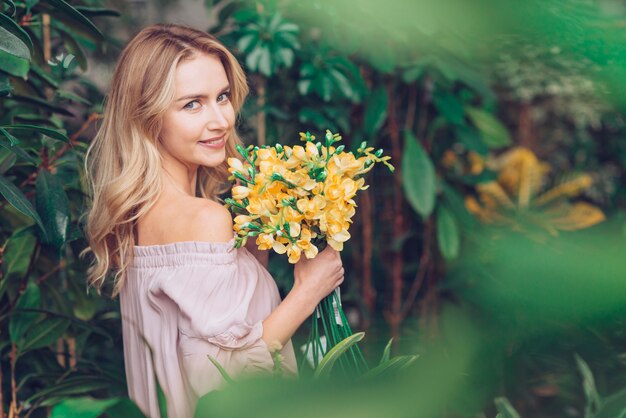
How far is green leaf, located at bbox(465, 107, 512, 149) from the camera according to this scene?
7.76 ft

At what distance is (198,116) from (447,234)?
1171 millimetres

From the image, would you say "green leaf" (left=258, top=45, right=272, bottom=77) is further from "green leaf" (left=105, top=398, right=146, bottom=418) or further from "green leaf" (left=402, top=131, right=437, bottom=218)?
"green leaf" (left=105, top=398, right=146, bottom=418)

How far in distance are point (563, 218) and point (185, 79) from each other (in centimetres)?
174

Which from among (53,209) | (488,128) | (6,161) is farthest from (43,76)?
(488,128)

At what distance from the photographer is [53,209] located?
131 cm

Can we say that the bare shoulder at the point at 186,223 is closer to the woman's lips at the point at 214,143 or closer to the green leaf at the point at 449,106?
the woman's lips at the point at 214,143

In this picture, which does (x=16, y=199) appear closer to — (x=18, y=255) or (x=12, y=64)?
(x=12, y=64)

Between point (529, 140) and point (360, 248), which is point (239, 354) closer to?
point (360, 248)

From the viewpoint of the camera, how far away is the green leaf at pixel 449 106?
81.8 inches

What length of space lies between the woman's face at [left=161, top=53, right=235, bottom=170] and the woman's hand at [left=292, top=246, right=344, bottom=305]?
26cm

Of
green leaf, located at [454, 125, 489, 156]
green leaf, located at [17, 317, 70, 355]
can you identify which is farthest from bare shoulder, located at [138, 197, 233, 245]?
green leaf, located at [454, 125, 489, 156]

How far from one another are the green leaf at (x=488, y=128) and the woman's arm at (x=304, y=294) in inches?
52.9

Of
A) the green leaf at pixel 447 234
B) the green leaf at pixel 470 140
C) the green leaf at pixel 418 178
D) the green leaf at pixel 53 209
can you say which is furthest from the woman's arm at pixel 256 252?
the green leaf at pixel 470 140

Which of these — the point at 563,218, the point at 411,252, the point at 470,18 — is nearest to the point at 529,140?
Answer: the point at 563,218
